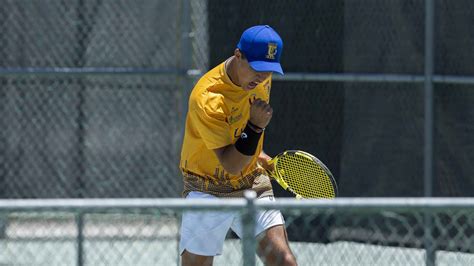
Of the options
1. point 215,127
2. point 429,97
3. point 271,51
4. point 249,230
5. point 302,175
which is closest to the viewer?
point 249,230

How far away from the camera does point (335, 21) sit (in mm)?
8148

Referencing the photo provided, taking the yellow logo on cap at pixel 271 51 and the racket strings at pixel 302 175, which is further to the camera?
the racket strings at pixel 302 175

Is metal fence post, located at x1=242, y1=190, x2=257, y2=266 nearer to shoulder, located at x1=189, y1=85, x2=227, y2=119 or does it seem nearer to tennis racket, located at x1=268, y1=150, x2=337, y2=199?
shoulder, located at x1=189, y1=85, x2=227, y2=119

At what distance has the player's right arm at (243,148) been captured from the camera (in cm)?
540

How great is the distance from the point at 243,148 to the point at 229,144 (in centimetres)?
13

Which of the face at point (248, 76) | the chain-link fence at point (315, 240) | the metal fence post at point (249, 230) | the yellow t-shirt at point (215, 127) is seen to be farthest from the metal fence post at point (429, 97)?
the metal fence post at point (249, 230)

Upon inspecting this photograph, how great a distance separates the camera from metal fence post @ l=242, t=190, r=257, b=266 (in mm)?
3998

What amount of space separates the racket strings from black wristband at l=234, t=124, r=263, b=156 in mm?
694

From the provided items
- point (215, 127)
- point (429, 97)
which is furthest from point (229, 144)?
point (429, 97)

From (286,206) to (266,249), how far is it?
1796mm

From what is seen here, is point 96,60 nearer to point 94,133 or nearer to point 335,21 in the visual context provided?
point 94,133

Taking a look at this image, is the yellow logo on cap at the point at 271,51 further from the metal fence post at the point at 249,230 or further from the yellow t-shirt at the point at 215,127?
the metal fence post at the point at 249,230

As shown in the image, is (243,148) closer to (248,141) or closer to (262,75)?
(248,141)

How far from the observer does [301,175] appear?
6.21m
